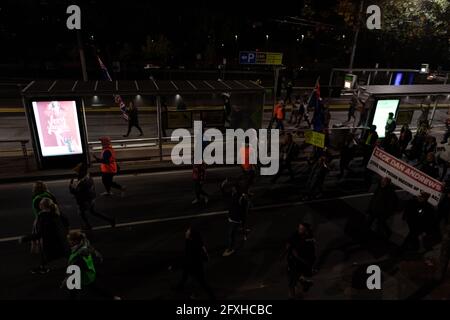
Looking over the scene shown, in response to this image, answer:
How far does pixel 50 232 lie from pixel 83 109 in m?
6.56

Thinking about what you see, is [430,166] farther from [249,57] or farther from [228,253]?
[249,57]

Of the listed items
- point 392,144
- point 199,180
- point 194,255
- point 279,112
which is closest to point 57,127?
point 199,180

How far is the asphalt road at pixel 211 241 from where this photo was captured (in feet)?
23.5

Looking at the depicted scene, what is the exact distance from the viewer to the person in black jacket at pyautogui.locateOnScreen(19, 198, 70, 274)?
653 centimetres

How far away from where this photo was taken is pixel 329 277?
25.0 ft

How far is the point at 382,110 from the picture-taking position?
1513cm

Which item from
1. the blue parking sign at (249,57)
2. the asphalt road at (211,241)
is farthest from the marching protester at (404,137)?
the blue parking sign at (249,57)

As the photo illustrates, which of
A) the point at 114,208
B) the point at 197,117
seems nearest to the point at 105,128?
the point at 197,117

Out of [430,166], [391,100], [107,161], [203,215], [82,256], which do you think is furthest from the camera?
[391,100]

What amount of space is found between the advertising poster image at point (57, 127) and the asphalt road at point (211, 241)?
1.32 m

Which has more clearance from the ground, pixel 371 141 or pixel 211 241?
pixel 371 141

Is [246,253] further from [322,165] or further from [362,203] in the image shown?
[362,203]

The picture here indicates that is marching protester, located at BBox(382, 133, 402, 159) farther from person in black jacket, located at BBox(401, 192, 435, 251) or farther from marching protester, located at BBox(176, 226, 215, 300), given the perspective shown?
marching protester, located at BBox(176, 226, 215, 300)
